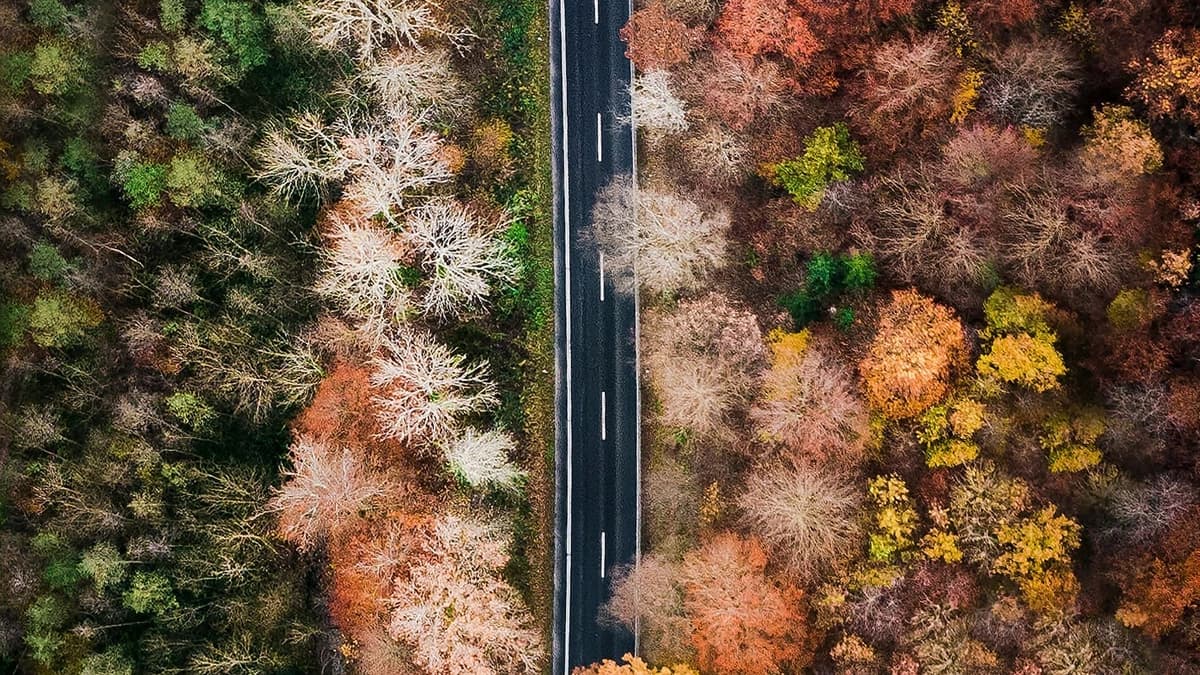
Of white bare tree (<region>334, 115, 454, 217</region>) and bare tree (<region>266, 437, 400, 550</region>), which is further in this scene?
white bare tree (<region>334, 115, 454, 217</region>)

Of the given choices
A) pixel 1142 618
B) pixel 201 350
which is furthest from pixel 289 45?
pixel 1142 618

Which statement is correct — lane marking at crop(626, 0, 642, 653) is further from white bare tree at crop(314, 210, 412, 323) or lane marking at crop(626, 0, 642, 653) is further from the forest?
white bare tree at crop(314, 210, 412, 323)

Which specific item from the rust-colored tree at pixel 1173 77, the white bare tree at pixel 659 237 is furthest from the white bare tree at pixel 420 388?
the rust-colored tree at pixel 1173 77

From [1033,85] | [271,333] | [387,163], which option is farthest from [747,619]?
[387,163]

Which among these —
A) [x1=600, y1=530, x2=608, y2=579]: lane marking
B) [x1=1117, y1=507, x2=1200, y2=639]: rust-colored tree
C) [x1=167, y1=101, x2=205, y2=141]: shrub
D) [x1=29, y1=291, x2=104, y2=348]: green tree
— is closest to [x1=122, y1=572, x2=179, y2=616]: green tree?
[x1=29, y1=291, x2=104, y2=348]: green tree

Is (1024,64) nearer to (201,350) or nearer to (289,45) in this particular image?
(289,45)

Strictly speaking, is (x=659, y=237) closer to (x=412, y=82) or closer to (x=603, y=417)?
(x=603, y=417)
